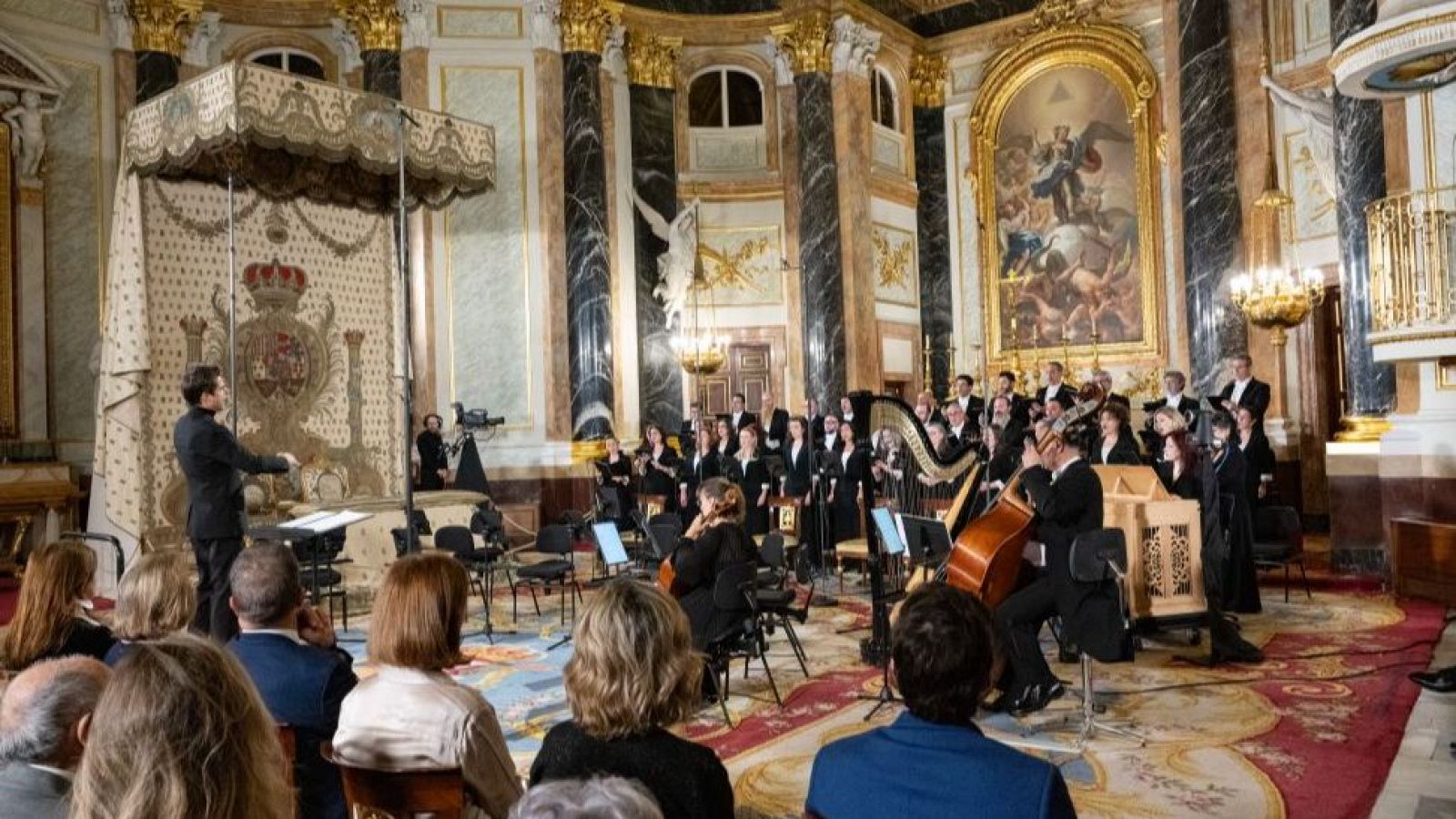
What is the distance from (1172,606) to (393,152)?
296 inches

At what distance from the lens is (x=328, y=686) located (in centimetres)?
311

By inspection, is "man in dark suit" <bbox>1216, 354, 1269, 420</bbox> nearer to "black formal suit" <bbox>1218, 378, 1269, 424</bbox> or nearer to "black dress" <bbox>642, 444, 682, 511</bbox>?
"black formal suit" <bbox>1218, 378, 1269, 424</bbox>

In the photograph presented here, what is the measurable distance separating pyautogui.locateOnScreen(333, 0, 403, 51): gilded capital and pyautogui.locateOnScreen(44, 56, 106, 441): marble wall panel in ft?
10.5

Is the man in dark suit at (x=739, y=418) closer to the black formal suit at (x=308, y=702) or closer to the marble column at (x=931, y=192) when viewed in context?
the marble column at (x=931, y=192)

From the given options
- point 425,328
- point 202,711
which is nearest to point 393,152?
point 425,328

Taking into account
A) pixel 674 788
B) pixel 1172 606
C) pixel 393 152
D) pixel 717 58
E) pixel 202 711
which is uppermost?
pixel 717 58

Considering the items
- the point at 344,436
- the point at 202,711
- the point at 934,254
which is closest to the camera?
the point at 202,711

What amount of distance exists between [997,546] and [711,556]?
1.60m

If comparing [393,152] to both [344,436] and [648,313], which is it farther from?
[648,313]

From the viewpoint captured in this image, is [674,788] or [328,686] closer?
[674,788]

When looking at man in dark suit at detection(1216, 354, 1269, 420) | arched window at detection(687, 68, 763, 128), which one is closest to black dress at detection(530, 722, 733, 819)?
man in dark suit at detection(1216, 354, 1269, 420)

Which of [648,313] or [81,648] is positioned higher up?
[648,313]

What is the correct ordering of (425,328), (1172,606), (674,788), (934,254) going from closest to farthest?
(674,788) < (1172,606) < (425,328) < (934,254)

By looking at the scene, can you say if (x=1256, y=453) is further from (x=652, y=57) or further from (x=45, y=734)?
(x=652, y=57)
